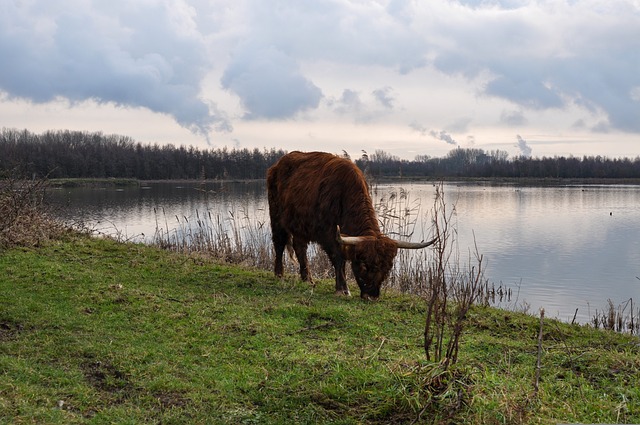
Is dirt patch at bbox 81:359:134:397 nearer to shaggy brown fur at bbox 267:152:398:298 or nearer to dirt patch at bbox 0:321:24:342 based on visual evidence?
dirt patch at bbox 0:321:24:342

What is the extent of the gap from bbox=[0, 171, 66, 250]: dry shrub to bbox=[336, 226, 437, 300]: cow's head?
6140 millimetres

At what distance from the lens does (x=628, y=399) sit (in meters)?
3.92

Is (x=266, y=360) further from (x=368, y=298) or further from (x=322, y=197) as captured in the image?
(x=322, y=197)

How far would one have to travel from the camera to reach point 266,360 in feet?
16.3

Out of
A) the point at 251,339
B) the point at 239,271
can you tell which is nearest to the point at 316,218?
the point at 239,271

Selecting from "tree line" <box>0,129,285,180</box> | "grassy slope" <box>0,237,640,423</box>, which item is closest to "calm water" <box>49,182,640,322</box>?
"grassy slope" <box>0,237,640,423</box>

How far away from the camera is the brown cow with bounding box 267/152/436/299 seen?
24.3 ft

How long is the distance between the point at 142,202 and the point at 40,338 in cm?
2961

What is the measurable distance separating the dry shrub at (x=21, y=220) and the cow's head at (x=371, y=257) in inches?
242

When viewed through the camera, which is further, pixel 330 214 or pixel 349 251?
pixel 330 214

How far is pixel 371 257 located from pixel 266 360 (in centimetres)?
275

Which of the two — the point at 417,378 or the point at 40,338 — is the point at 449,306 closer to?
the point at 417,378

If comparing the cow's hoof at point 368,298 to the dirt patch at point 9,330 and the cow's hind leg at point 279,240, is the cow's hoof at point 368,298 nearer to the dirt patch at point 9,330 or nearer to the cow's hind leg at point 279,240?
the cow's hind leg at point 279,240

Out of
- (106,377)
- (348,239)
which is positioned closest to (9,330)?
(106,377)
